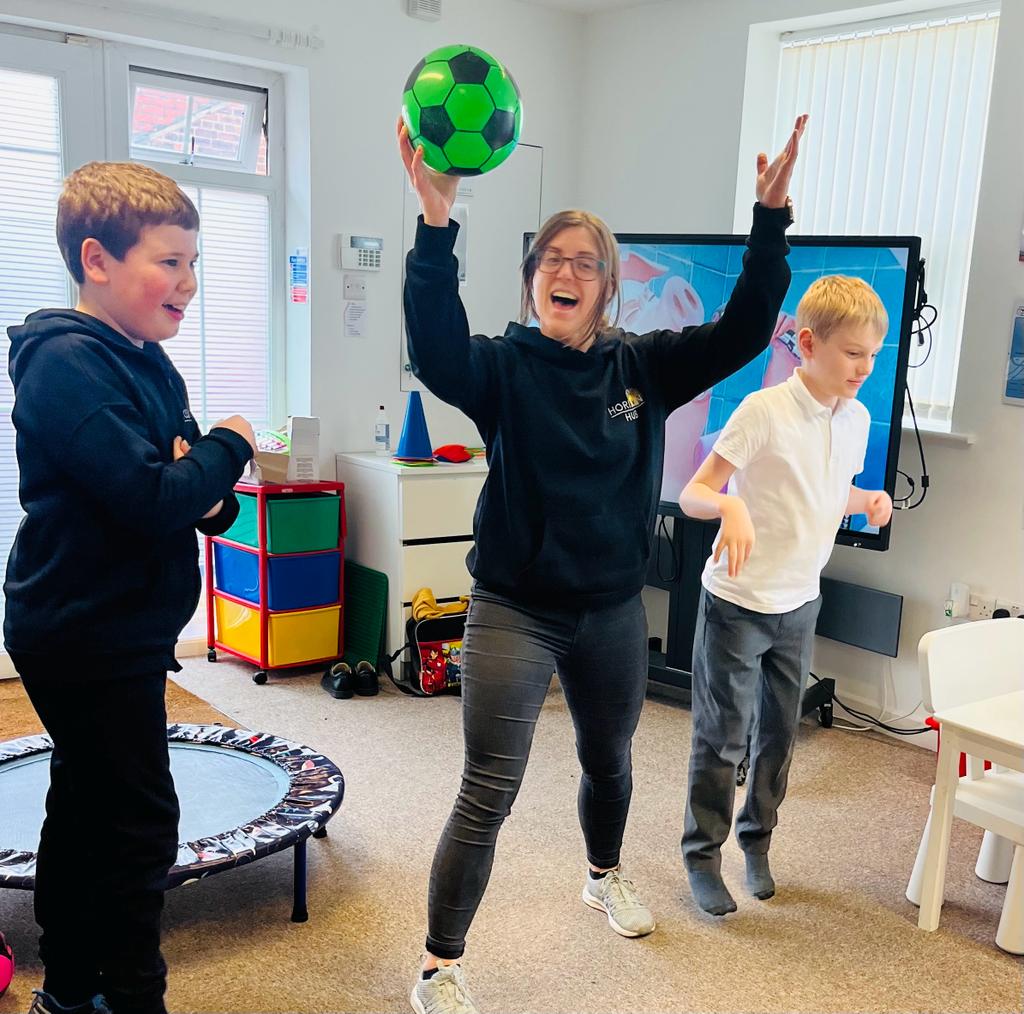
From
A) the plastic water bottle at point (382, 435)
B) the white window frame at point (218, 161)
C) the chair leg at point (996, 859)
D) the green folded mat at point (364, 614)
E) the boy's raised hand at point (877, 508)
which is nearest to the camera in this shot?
the boy's raised hand at point (877, 508)

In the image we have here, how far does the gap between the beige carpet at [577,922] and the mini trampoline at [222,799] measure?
14 centimetres

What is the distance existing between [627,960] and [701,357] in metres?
1.19

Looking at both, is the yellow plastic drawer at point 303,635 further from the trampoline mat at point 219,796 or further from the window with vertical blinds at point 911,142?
the window with vertical blinds at point 911,142

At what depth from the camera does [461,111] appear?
171cm

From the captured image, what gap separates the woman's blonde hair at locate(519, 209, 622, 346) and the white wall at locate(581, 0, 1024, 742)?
1810 mm

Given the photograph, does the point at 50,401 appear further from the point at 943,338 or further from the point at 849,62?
the point at 849,62

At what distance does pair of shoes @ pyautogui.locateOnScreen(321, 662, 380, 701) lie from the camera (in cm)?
360

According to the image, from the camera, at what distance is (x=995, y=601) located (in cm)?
320

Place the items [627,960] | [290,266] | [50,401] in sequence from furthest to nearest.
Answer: [290,266], [627,960], [50,401]

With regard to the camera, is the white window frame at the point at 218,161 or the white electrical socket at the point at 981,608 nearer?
the white electrical socket at the point at 981,608

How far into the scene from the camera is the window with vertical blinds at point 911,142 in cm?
334

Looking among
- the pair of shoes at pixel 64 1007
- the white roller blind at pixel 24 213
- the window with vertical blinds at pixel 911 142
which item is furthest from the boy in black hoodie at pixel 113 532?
the window with vertical blinds at pixel 911 142

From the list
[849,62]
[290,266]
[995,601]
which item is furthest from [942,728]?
[290,266]

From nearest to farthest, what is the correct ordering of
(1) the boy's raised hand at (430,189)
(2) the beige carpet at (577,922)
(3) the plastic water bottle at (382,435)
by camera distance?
(1) the boy's raised hand at (430,189), (2) the beige carpet at (577,922), (3) the plastic water bottle at (382,435)
